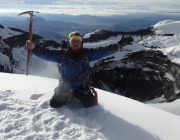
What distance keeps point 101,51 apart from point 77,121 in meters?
2.29

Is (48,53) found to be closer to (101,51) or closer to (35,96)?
(35,96)

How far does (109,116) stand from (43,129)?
187 centimetres

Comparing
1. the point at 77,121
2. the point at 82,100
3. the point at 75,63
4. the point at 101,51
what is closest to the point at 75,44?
the point at 75,63

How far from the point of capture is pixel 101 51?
166 inches

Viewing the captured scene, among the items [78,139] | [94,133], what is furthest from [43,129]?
[94,133]

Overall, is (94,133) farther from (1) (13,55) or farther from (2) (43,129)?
(1) (13,55)

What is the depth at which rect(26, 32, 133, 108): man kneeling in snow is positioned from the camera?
394cm

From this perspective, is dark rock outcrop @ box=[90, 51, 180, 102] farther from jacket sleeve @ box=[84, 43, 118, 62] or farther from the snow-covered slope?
jacket sleeve @ box=[84, 43, 118, 62]

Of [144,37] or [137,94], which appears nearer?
[137,94]

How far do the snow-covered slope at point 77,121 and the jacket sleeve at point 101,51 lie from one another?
172cm

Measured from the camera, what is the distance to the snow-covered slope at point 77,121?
2.93 m

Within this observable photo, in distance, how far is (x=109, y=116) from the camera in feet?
12.4

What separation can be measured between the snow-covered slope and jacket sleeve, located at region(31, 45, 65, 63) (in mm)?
1410

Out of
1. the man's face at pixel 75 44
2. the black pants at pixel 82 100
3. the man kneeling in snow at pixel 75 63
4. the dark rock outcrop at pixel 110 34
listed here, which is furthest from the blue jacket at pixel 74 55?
the dark rock outcrop at pixel 110 34
